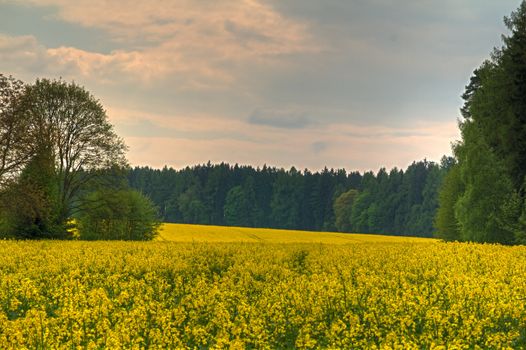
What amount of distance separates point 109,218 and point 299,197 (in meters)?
106

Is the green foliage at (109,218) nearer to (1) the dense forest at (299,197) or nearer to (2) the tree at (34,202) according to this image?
(2) the tree at (34,202)

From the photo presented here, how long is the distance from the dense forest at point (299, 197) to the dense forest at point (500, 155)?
76.1 m

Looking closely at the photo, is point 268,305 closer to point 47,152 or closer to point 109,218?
point 47,152

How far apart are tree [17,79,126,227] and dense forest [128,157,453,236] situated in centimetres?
9023

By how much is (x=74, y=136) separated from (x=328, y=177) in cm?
11803

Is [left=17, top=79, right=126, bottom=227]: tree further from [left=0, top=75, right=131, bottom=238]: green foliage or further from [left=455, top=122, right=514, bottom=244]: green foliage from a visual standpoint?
[left=455, top=122, right=514, bottom=244]: green foliage

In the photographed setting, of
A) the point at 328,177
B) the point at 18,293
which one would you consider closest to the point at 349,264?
the point at 18,293

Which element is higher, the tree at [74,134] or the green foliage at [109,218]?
the tree at [74,134]

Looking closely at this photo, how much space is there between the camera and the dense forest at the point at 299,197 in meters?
133

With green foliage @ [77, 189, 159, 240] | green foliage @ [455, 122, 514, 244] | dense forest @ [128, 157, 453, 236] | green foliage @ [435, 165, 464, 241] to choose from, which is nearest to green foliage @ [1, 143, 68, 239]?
green foliage @ [77, 189, 159, 240]

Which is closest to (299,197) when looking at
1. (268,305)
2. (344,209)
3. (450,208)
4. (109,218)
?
(344,209)

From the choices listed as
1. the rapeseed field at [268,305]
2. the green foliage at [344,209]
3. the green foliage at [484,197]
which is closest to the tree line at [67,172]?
the rapeseed field at [268,305]

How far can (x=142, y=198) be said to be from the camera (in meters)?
57.7

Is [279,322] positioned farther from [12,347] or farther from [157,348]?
[12,347]
